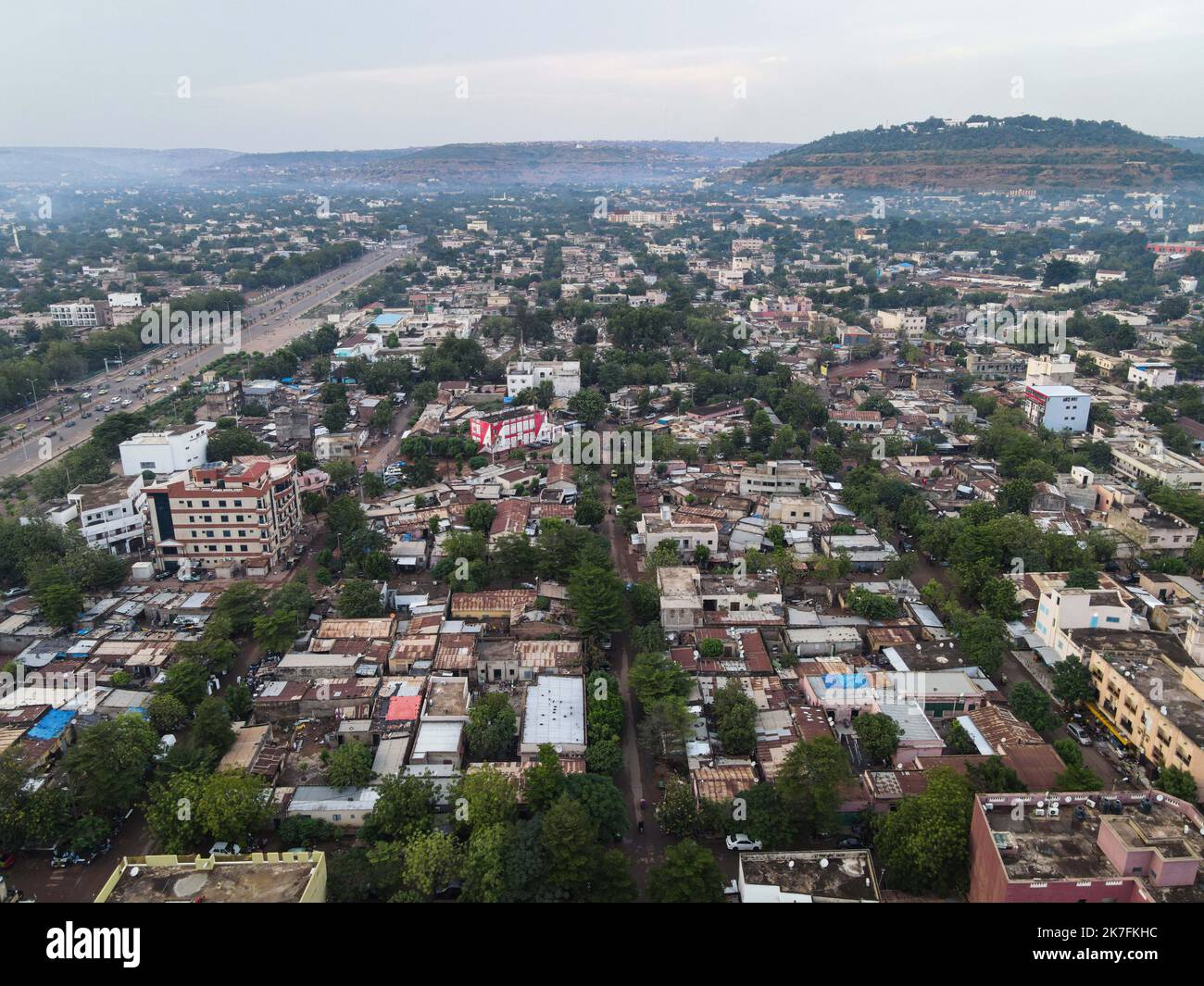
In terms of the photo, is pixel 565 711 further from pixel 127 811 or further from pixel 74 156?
pixel 74 156

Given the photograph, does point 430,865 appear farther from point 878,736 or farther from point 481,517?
point 481,517

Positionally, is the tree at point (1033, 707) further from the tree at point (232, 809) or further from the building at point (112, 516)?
the building at point (112, 516)

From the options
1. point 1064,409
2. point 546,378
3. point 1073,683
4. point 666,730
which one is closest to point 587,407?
point 546,378

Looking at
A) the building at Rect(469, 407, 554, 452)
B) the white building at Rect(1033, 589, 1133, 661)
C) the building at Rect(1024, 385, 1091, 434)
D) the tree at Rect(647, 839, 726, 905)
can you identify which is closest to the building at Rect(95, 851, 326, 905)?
the tree at Rect(647, 839, 726, 905)

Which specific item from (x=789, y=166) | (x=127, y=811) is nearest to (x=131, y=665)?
(x=127, y=811)

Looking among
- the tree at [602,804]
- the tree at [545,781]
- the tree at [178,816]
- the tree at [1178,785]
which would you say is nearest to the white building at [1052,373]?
the tree at [1178,785]

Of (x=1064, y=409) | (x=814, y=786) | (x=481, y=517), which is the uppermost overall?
(x=1064, y=409)

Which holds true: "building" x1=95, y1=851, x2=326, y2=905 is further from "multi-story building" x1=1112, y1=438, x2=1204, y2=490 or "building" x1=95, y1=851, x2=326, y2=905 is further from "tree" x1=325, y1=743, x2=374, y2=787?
"multi-story building" x1=1112, y1=438, x2=1204, y2=490
